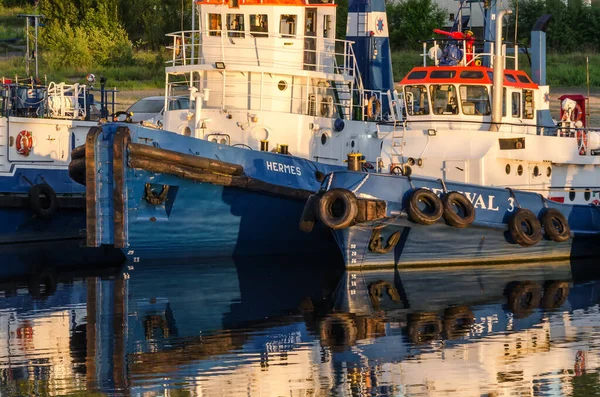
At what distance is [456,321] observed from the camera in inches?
634

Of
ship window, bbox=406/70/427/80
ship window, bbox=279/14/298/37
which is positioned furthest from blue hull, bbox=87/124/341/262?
ship window, bbox=279/14/298/37

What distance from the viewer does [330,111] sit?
973 inches

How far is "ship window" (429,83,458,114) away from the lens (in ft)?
73.5

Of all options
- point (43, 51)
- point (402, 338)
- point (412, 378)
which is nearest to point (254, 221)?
point (402, 338)

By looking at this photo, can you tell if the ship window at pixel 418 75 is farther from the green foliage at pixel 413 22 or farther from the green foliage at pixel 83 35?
the green foliage at pixel 83 35

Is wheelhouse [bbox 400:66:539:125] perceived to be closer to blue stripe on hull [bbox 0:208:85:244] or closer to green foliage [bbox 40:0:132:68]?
blue stripe on hull [bbox 0:208:85:244]

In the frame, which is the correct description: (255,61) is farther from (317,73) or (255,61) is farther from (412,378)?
(412,378)

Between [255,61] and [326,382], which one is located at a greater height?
[255,61]

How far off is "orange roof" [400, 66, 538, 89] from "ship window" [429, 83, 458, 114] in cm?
14

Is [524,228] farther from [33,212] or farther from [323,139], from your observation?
[33,212]

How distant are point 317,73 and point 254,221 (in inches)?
147

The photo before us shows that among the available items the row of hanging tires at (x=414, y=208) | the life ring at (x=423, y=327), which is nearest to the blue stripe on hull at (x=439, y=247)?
the row of hanging tires at (x=414, y=208)

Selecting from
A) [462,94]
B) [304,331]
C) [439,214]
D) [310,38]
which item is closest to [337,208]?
[439,214]

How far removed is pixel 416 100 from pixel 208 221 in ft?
14.7
